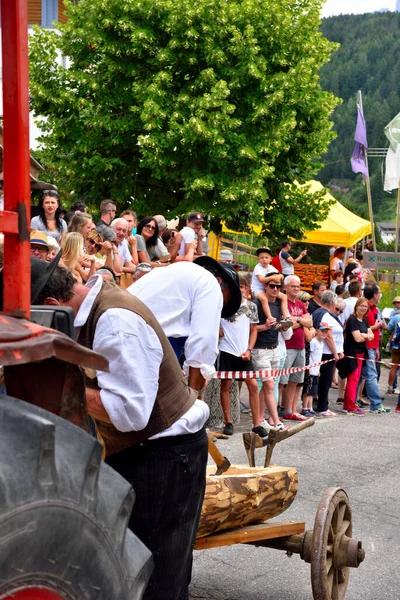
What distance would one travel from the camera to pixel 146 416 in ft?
11.0

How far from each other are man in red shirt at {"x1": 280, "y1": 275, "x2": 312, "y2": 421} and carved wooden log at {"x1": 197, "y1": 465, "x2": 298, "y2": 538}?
632 cm

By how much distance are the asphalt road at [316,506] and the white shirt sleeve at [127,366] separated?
229cm

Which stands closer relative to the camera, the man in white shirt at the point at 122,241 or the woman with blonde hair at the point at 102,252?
the woman with blonde hair at the point at 102,252

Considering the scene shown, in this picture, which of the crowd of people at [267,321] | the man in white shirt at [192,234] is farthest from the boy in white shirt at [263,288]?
the man in white shirt at [192,234]

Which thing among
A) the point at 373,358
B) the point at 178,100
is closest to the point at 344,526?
the point at 373,358

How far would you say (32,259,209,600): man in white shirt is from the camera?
327 centimetres

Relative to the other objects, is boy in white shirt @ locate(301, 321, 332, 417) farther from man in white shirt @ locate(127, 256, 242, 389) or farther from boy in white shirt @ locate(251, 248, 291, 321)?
man in white shirt @ locate(127, 256, 242, 389)

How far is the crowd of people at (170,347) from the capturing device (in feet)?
10.9

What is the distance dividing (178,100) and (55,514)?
22.3 m

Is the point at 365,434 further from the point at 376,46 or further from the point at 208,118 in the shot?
the point at 376,46

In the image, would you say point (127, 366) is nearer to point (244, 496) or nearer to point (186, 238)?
point (244, 496)

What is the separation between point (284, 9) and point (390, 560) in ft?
72.6

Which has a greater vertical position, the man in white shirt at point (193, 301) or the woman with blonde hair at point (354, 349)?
the man in white shirt at point (193, 301)

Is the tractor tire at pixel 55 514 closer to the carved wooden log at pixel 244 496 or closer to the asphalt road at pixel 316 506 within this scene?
the carved wooden log at pixel 244 496
